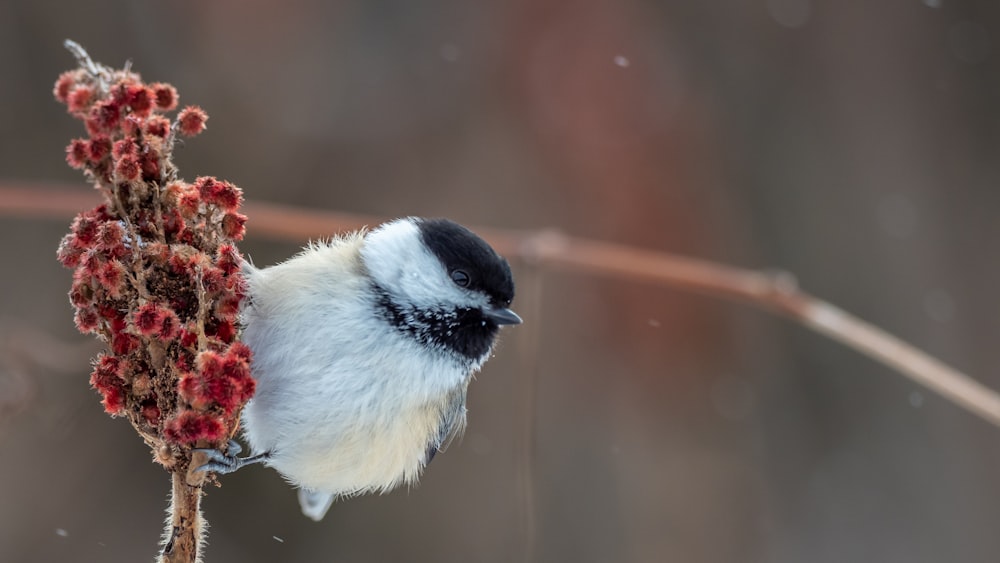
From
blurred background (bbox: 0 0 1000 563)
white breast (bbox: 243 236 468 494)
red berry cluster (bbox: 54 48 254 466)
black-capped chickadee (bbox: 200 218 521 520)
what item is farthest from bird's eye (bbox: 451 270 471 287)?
blurred background (bbox: 0 0 1000 563)

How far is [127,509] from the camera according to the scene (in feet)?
14.8

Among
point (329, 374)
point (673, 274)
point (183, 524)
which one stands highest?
point (673, 274)

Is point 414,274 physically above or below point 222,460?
above

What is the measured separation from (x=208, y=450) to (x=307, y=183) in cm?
347

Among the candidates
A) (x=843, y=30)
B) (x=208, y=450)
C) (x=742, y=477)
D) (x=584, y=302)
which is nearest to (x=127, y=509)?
(x=584, y=302)

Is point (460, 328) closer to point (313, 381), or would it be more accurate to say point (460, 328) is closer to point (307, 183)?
point (313, 381)

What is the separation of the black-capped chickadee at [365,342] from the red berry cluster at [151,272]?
368 millimetres

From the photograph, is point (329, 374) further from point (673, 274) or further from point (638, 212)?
point (638, 212)

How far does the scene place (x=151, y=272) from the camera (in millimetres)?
1419

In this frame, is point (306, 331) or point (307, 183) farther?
point (307, 183)

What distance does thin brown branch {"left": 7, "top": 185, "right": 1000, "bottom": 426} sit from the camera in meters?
2.30

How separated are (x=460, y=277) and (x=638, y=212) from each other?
3310 mm

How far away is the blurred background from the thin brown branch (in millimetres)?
1967

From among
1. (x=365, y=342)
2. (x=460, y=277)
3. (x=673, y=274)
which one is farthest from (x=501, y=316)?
(x=673, y=274)
